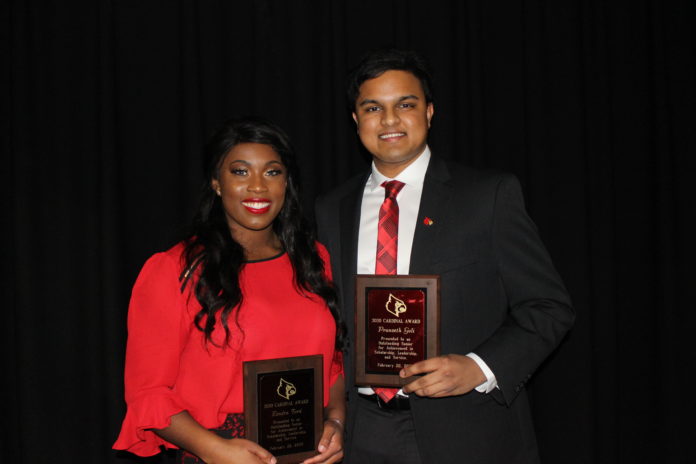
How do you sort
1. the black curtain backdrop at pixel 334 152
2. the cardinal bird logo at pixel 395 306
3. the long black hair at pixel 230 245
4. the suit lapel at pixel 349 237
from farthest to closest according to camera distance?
1. the black curtain backdrop at pixel 334 152
2. the suit lapel at pixel 349 237
3. the long black hair at pixel 230 245
4. the cardinal bird logo at pixel 395 306

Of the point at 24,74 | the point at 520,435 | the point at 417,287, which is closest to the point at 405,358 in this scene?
the point at 417,287

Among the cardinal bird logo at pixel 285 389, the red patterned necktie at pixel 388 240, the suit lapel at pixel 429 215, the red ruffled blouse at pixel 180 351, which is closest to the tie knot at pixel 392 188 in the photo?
the red patterned necktie at pixel 388 240

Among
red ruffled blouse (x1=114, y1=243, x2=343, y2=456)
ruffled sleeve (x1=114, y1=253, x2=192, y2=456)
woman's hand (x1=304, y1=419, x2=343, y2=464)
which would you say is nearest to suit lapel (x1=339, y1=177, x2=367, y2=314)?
red ruffled blouse (x1=114, y1=243, x2=343, y2=456)

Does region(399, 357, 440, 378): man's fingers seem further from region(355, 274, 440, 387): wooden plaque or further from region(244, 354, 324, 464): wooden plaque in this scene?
region(244, 354, 324, 464): wooden plaque

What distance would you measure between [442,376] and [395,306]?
0.29 meters

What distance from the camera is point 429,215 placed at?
2.19m

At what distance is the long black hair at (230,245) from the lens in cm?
203

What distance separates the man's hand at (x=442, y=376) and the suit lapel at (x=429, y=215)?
37cm

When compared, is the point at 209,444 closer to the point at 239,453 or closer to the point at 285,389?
the point at 239,453

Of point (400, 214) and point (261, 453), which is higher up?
point (400, 214)

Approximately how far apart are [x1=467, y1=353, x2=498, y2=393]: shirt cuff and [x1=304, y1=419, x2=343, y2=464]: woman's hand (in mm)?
561

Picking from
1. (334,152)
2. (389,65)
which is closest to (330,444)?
(389,65)

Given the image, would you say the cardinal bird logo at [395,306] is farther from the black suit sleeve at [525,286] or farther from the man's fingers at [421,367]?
the black suit sleeve at [525,286]

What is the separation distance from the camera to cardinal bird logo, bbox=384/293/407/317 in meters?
1.92
